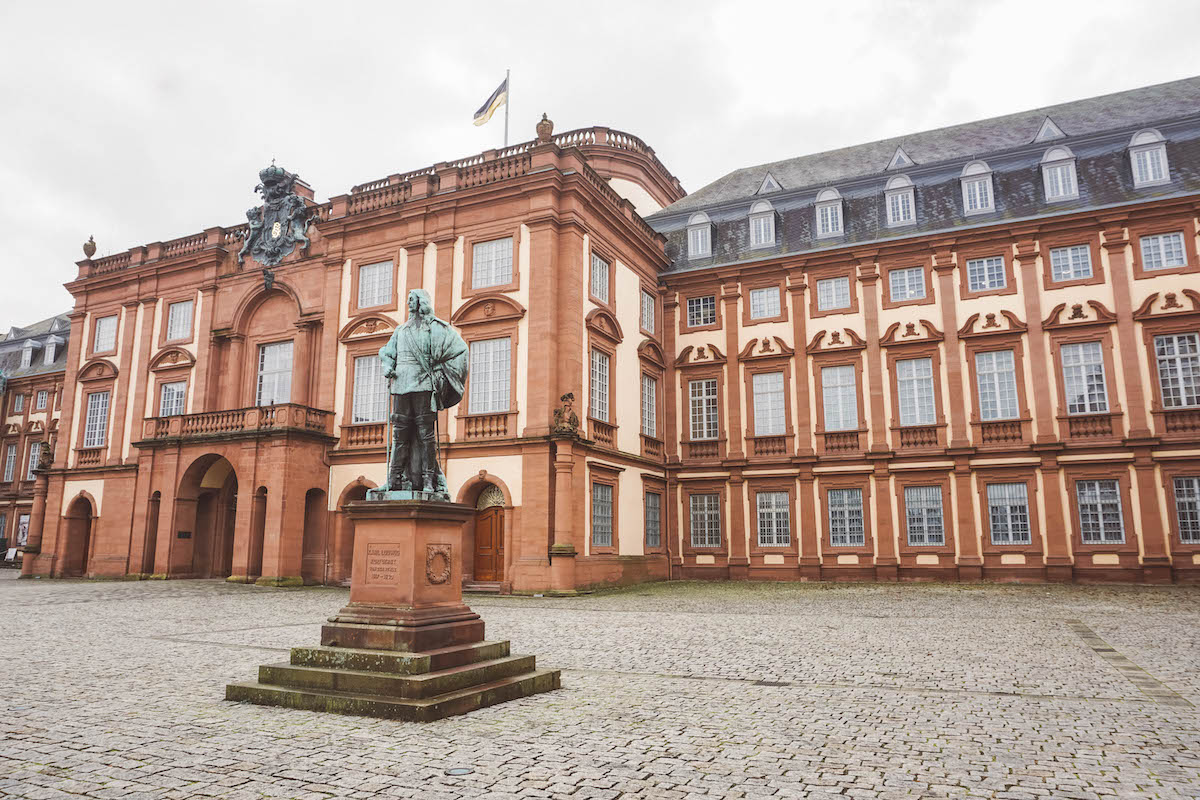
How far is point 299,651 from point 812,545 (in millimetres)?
21517

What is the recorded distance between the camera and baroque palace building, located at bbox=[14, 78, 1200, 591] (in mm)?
23422

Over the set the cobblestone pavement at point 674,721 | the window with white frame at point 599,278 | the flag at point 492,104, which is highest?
the flag at point 492,104

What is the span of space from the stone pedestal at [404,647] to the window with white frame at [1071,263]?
2347 cm

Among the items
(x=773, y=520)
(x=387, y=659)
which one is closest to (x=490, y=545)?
(x=773, y=520)

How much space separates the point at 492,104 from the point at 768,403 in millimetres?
15071

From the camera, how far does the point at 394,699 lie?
6902 mm

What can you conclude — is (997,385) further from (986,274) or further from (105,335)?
(105,335)

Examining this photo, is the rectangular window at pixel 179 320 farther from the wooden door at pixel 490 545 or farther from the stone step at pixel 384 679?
the stone step at pixel 384 679

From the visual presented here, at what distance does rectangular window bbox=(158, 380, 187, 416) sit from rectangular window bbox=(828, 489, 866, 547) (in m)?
23.8

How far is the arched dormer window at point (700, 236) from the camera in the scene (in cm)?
3053

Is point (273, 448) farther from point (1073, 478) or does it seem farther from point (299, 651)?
point (1073, 478)

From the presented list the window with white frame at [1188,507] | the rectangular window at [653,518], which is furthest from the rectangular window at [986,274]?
the rectangular window at [653,518]

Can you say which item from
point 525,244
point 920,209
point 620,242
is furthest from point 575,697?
point 920,209

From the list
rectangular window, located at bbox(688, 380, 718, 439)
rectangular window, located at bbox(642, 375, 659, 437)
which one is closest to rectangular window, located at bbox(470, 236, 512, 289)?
rectangular window, located at bbox(642, 375, 659, 437)
